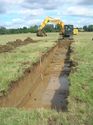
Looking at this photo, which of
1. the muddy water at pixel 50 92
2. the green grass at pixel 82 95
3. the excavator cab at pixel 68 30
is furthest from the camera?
the excavator cab at pixel 68 30

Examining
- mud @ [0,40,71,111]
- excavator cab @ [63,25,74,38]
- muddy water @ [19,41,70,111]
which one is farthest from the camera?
excavator cab @ [63,25,74,38]

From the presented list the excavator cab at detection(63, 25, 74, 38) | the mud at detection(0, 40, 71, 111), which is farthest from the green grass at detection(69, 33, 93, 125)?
the excavator cab at detection(63, 25, 74, 38)

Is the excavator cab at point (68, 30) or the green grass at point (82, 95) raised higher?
the green grass at point (82, 95)

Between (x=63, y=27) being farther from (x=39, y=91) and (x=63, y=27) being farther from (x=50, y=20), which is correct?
(x=39, y=91)

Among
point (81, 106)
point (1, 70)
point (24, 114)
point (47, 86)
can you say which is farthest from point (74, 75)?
point (24, 114)

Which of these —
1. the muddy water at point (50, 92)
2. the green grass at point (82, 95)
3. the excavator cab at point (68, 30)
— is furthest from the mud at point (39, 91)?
the excavator cab at point (68, 30)

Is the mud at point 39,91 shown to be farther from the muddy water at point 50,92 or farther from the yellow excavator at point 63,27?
the yellow excavator at point 63,27

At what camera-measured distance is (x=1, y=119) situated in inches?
299

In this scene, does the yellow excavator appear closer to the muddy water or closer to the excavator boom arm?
the excavator boom arm

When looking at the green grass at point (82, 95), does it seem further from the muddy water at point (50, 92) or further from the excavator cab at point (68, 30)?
the excavator cab at point (68, 30)

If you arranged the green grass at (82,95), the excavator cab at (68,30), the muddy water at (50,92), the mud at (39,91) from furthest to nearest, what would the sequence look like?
1. the excavator cab at (68,30)
2. the muddy water at (50,92)
3. the mud at (39,91)
4. the green grass at (82,95)

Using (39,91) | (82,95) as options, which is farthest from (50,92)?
(82,95)

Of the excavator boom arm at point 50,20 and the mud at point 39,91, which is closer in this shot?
the mud at point 39,91

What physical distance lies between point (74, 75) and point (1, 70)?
3.33 meters
